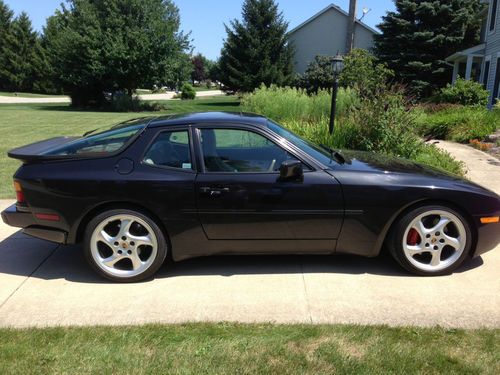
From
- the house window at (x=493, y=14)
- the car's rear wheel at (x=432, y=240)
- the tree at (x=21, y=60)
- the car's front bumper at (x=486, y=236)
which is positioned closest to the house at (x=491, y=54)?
the house window at (x=493, y=14)

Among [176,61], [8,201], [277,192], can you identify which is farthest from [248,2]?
[277,192]

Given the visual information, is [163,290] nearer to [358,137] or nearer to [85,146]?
[85,146]

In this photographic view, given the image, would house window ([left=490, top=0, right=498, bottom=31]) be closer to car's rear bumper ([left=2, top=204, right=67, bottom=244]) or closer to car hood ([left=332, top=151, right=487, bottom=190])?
car hood ([left=332, top=151, right=487, bottom=190])

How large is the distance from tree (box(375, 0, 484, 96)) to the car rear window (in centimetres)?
2601

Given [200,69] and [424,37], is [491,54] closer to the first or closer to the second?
[424,37]

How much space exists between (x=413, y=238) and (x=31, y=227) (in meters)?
3.29

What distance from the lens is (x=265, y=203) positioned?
12.9 feet

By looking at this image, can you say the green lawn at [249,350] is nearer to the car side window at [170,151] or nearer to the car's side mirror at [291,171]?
the car's side mirror at [291,171]

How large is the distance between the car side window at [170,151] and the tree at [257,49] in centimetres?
3145

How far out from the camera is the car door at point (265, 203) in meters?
3.91

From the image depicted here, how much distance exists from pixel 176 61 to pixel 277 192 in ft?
94.6

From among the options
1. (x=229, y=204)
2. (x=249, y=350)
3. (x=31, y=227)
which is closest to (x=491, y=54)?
(x=229, y=204)

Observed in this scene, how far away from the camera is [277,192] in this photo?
3.92 meters

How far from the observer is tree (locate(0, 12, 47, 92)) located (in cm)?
5459
